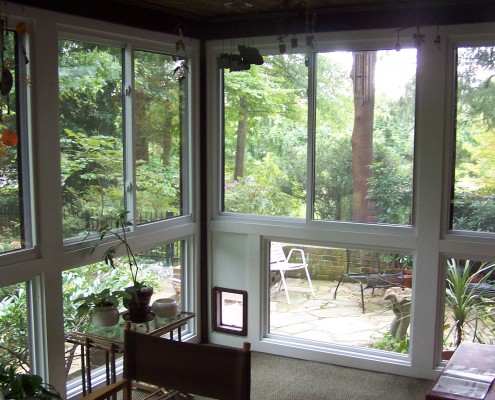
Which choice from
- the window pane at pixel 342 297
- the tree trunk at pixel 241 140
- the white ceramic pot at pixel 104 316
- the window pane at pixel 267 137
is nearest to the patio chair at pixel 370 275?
the window pane at pixel 342 297

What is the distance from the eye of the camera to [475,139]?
145 inches

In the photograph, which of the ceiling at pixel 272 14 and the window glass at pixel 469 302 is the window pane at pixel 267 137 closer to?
the ceiling at pixel 272 14

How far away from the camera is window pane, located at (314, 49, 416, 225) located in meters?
3.82

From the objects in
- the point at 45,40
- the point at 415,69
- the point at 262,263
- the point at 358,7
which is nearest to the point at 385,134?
the point at 415,69

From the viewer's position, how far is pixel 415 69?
12.3 feet

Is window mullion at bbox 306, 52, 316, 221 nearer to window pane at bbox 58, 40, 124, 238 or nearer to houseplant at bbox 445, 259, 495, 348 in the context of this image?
houseplant at bbox 445, 259, 495, 348

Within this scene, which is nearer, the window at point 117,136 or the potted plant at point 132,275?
the window at point 117,136

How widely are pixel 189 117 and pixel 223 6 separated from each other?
2.86 ft

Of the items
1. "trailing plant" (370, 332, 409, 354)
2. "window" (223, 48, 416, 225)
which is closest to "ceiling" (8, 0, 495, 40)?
"window" (223, 48, 416, 225)

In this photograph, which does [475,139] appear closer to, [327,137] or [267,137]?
[327,137]

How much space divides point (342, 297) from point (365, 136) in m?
1.14

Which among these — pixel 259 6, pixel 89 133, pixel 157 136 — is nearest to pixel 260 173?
pixel 157 136

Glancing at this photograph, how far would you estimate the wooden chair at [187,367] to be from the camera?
2.16 metres

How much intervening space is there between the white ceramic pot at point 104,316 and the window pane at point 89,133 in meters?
0.46
